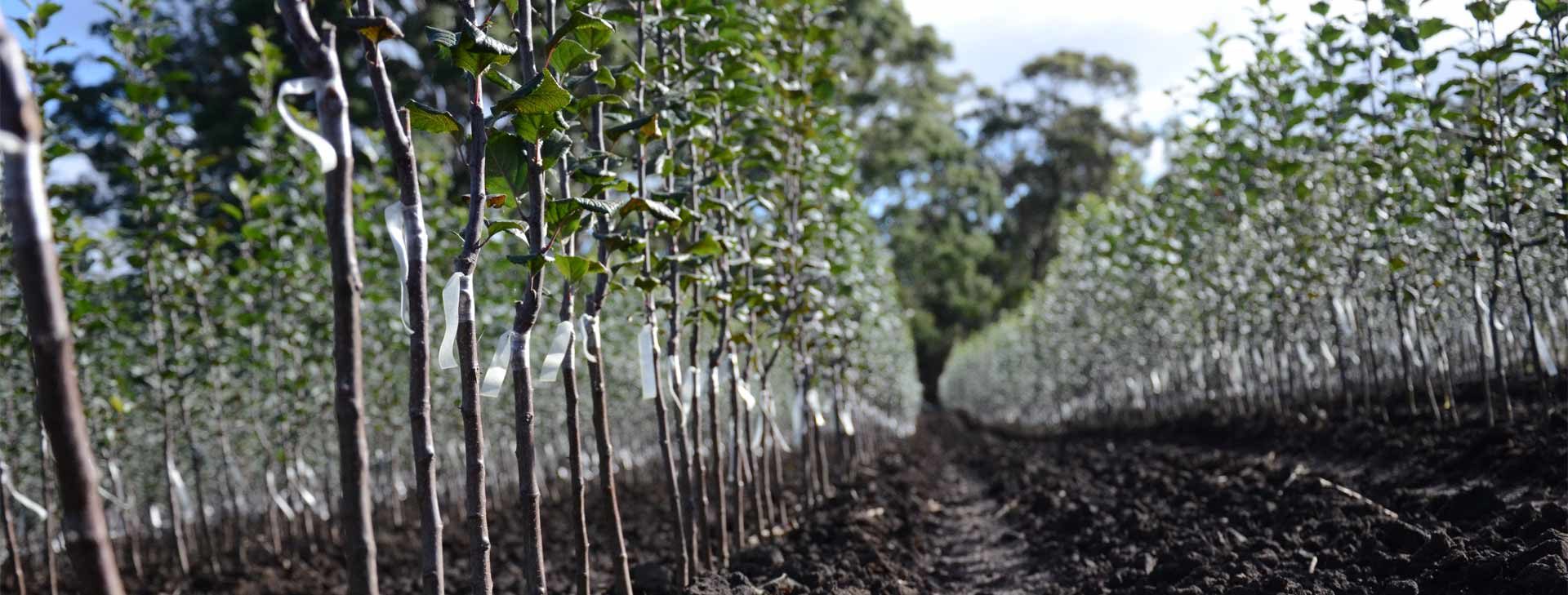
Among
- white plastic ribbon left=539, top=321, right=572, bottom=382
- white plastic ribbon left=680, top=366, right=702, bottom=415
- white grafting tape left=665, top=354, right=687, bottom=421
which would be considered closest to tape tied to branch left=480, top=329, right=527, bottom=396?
white plastic ribbon left=539, top=321, right=572, bottom=382

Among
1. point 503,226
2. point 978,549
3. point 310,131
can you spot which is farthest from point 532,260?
point 978,549

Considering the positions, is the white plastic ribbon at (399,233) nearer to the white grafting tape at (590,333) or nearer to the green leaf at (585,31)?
the green leaf at (585,31)

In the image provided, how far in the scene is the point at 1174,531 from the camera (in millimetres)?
5965

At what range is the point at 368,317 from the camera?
10508 mm

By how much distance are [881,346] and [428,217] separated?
32.5ft

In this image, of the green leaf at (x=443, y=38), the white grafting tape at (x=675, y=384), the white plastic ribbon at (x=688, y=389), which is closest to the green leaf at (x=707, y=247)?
the white grafting tape at (x=675, y=384)

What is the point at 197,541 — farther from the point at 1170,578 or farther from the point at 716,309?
the point at 1170,578

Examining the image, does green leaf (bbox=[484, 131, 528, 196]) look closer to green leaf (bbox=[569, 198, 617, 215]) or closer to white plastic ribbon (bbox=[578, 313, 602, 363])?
green leaf (bbox=[569, 198, 617, 215])

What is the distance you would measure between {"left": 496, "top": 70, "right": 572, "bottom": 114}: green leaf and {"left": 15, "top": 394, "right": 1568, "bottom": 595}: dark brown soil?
242 centimetres

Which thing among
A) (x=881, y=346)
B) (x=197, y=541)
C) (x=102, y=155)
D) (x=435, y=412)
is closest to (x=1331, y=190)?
(x=881, y=346)

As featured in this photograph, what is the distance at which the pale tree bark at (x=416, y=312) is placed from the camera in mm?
2547

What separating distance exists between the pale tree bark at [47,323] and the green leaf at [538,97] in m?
1.34

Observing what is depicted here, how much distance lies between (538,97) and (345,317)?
889 mm

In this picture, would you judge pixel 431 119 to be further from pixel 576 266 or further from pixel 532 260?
pixel 576 266
